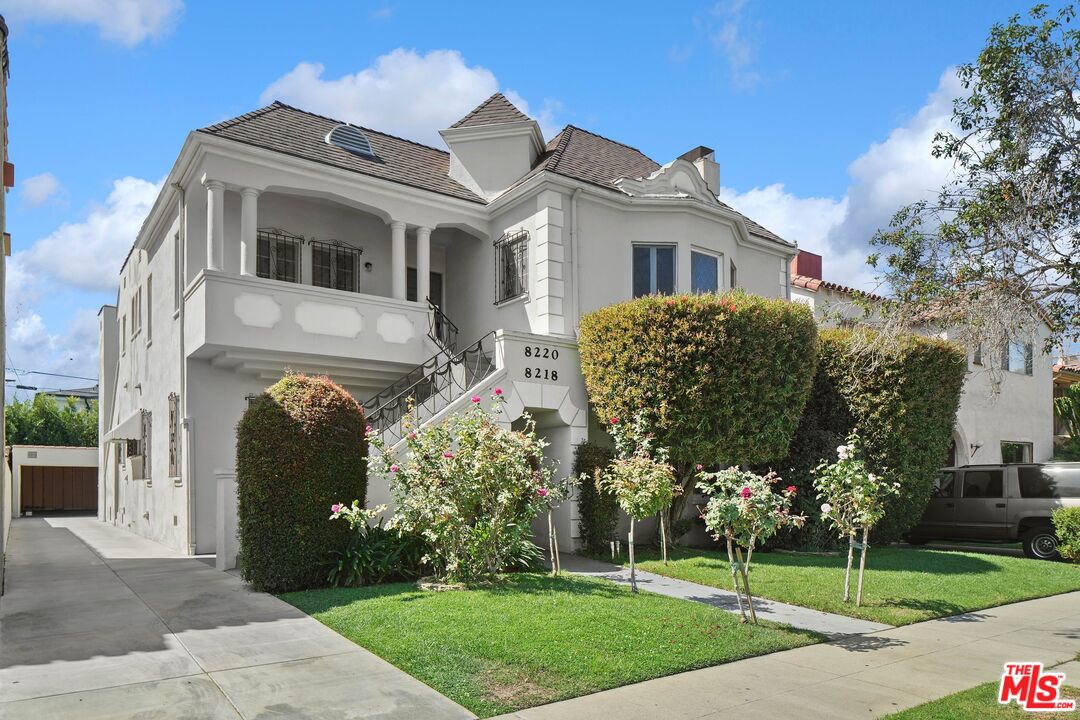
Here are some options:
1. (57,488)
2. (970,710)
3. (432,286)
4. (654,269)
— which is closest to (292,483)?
(970,710)

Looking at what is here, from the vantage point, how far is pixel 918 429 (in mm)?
15070

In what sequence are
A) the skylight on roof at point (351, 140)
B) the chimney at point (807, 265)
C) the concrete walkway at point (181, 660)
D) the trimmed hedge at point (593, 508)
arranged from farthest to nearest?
the chimney at point (807, 265)
the skylight on roof at point (351, 140)
the trimmed hedge at point (593, 508)
the concrete walkway at point (181, 660)

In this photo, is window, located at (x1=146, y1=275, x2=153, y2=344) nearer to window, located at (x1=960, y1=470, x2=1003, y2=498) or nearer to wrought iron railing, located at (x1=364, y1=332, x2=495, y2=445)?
wrought iron railing, located at (x1=364, y1=332, x2=495, y2=445)

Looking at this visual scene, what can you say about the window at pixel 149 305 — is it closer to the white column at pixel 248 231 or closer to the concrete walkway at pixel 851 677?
the white column at pixel 248 231

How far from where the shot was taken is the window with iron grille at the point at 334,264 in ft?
53.3

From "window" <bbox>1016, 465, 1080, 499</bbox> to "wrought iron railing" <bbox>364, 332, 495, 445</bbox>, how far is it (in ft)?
34.8

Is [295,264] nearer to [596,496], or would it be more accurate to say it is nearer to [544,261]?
[544,261]

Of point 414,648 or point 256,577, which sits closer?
point 414,648

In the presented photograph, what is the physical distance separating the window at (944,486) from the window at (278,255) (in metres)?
14.1

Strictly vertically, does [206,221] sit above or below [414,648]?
→ above

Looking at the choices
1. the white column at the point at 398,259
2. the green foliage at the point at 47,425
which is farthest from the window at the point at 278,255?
the green foliage at the point at 47,425

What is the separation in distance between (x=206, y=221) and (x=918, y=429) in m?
14.1

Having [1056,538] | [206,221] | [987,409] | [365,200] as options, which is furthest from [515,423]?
[987,409]

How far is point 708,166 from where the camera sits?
19.8 meters
